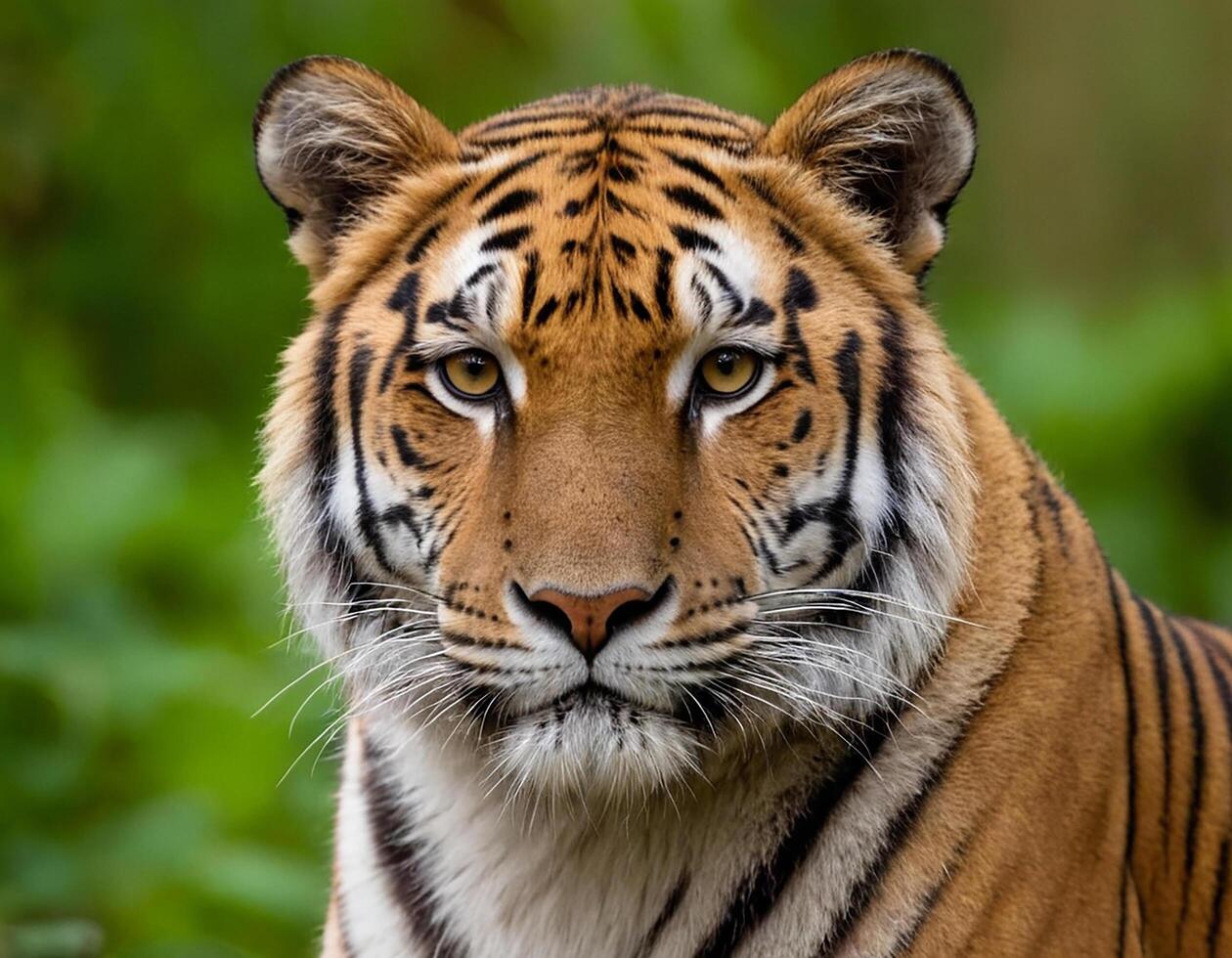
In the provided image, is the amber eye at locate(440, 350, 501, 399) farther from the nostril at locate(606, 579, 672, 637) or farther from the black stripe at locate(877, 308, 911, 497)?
the black stripe at locate(877, 308, 911, 497)

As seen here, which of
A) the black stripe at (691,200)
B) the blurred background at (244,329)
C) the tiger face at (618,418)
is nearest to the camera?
the tiger face at (618,418)

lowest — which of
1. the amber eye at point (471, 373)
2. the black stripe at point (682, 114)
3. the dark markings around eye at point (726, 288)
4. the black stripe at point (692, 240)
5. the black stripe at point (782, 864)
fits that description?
the black stripe at point (782, 864)

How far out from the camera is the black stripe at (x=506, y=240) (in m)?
2.33

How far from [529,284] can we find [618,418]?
0.22 m

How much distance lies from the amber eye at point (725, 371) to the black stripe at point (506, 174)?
42 cm

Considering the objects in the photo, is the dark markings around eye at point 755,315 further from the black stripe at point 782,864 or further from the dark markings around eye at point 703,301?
the black stripe at point 782,864

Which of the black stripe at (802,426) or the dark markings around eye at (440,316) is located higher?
the black stripe at (802,426)

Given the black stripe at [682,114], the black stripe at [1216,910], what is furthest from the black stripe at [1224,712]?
the black stripe at [682,114]

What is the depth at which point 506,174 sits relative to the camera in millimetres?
2477

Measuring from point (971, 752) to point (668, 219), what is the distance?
806mm

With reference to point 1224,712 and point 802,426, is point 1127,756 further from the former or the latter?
point 802,426

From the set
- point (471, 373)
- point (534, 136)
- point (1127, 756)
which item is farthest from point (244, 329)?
point (1127, 756)

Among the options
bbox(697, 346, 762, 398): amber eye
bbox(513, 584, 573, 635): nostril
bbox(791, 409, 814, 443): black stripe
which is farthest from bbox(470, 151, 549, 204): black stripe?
bbox(513, 584, 573, 635): nostril

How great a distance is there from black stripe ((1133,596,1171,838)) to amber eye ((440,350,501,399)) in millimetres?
1087
